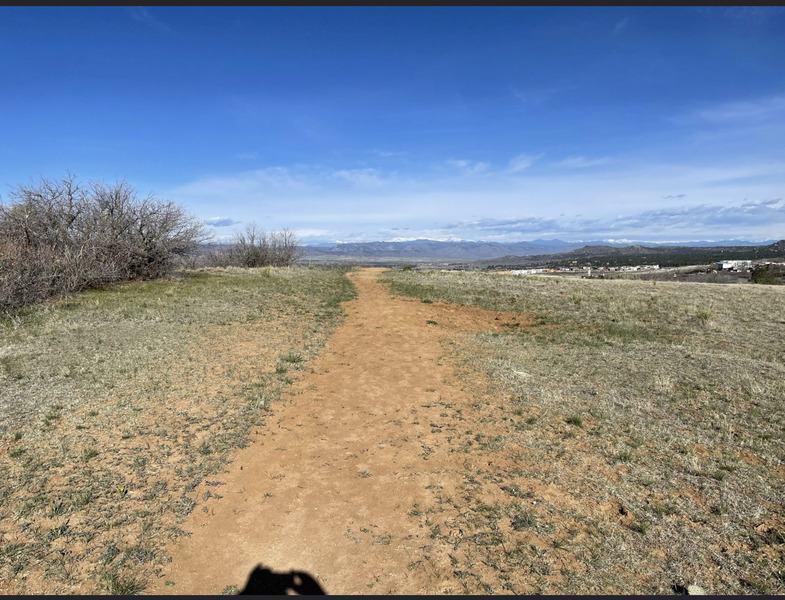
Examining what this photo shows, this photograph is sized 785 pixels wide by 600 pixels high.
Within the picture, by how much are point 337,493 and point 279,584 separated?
1.43 metres

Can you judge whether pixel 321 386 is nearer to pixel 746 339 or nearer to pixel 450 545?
pixel 450 545

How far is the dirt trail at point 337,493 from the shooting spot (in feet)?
12.8

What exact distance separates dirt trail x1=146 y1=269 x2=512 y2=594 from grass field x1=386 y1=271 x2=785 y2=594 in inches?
16.8

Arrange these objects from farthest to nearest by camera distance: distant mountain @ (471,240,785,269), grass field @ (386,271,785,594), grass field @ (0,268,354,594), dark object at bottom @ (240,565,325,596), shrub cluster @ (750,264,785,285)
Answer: distant mountain @ (471,240,785,269), shrub cluster @ (750,264,785,285), grass field @ (0,268,354,594), grass field @ (386,271,785,594), dark object at bottom @ (240,565,325,596)

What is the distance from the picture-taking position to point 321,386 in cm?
884

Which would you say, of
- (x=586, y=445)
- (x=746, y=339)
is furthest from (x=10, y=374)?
(x=746, y=339)

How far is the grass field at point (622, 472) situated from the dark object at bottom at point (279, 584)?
1.33 meters

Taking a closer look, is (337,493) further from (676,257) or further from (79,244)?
(676,257)

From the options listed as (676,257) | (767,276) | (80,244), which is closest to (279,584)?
(80,244)

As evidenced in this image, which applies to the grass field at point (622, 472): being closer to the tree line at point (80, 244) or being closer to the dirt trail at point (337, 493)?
the dirt trail at point (337, 493)

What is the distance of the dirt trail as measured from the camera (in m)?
3.90

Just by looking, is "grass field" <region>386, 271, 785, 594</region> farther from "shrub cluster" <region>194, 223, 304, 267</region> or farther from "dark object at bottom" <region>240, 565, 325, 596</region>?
"shrub cluster" <region>194, 223, 304, 267</region>

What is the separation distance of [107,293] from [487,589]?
956 inches

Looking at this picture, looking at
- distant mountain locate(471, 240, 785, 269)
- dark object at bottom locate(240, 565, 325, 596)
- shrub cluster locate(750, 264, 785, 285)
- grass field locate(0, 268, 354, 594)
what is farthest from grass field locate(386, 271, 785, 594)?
distant mountain locate(471, 240, 785, 269)
